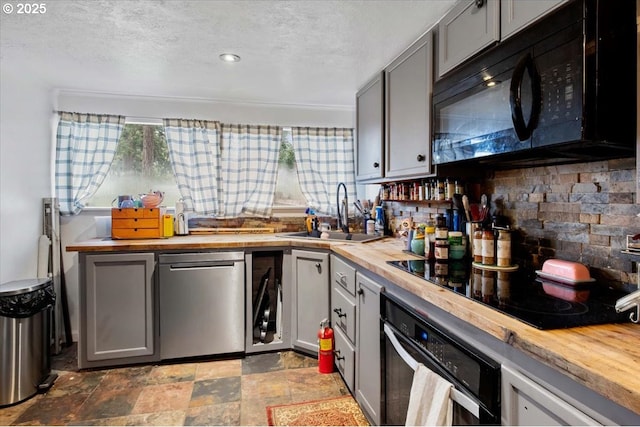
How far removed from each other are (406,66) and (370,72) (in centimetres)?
50

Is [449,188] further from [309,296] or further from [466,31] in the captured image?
[309,296]

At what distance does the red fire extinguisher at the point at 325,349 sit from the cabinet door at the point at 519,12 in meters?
1.97

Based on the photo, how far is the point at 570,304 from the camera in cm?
103

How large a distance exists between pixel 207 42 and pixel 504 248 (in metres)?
1.95

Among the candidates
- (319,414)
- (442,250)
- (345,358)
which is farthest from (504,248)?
(319,414)

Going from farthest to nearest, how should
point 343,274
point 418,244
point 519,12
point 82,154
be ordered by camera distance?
point 82,154
point 343,274
point 418,244
point 519,12

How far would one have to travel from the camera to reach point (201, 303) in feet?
8.54

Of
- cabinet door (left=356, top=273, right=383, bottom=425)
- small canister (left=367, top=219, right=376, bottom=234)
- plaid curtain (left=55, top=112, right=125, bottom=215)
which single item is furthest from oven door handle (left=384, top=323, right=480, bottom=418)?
plaid curtain (left=55, top=112, right=125, bottom=215)

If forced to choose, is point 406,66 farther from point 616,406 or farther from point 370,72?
point 616,406

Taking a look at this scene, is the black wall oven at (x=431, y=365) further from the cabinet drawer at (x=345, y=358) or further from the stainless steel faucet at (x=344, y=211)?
the stainless steel faucet at (x=344, y=211)

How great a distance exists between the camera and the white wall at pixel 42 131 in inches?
95.5

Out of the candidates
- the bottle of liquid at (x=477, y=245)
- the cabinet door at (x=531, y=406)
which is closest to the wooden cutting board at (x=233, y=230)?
the bottle of liquid at (x=477, y=245)

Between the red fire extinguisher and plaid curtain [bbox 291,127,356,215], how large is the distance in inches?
54.3

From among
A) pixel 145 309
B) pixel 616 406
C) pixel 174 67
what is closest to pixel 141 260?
pixel 145 309
